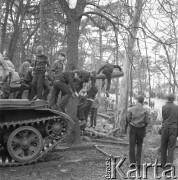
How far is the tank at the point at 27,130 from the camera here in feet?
24.0

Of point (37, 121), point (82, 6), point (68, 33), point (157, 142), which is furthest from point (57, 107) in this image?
point (157, 142)

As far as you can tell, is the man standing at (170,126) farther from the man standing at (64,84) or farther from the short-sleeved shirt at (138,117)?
the man standing at (64,84)

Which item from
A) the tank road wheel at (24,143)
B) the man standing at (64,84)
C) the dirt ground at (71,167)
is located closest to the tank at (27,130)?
the tank road wheel at (24,143)

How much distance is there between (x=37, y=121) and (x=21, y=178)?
1.58 m

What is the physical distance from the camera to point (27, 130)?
760 centimetres

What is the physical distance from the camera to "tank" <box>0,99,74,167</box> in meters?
7.30

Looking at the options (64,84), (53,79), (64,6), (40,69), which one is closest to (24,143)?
(64,84)

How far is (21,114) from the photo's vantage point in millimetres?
7754

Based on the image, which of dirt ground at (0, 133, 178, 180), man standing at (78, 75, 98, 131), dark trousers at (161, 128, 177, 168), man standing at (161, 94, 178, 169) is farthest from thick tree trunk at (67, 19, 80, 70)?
dark trousers at (161, 128, 177, 168)

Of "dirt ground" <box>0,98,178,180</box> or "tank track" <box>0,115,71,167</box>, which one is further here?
"tank track" <box>0,115,71,167</box>

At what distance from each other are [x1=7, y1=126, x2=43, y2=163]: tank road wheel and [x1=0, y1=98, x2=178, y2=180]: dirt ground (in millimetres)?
283

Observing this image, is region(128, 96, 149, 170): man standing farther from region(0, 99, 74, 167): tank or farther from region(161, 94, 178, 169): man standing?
region(0, 99, 74, 167): tank

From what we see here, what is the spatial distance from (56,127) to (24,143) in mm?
950

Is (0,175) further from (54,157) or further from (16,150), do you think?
(54,157)
